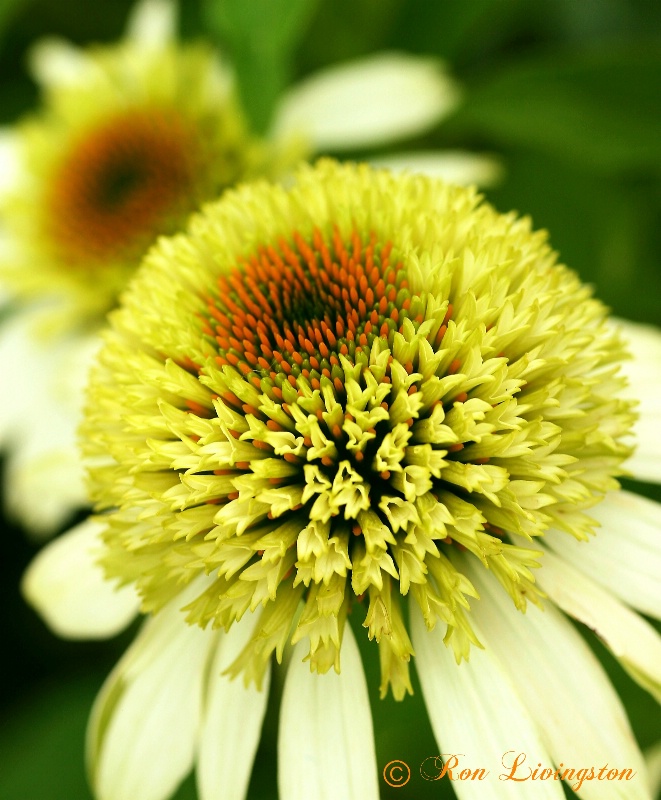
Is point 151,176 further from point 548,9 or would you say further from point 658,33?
point 658,33

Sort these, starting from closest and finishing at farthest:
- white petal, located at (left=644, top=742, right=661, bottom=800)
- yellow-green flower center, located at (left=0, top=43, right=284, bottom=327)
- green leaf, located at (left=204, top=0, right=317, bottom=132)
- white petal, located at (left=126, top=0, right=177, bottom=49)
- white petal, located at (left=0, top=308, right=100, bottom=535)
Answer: white petal, located at (left=644, top=742, right=661, bottom=800) → green leaf, located at (left=204, top=0, right=317, bottom=132) → white petal, located at (left=0, top=308, right=100, bottom=535) → yellow-green flower center, located at (left=0, top=43, right=284, bottom=327) → white petal, located at (left=126, top=0, right=177, bottom=49)

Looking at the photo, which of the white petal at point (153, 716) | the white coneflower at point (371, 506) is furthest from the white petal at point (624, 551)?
the white petal at point (153, 716)

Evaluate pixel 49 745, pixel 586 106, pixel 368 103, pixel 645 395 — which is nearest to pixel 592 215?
pixel 586 106

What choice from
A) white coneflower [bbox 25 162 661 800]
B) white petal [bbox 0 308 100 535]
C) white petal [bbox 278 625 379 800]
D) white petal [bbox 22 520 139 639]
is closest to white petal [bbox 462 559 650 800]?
white coneflower [bbox 25 162 661 800]

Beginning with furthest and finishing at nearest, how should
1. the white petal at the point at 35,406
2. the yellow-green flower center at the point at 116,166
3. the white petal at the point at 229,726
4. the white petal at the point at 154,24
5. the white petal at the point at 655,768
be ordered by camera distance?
1. the white petal at the point at 154,24
2. the yellow-green flower center at the point at 116,166
3. the white petal at the point at 35,406
4. the white petal at the point at 655,768
5. the white petal at the point at 229,726

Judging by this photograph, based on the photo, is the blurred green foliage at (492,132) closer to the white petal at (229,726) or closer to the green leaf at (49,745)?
the green leaf at (49,745)

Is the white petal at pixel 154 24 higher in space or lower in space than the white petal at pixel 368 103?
higher

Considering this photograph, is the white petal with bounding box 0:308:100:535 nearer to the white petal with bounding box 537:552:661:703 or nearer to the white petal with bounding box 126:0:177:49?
the white petal with bounding box 126:0:177:49
